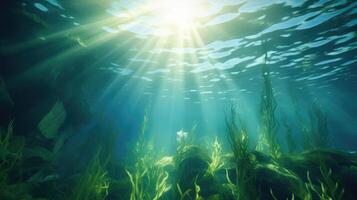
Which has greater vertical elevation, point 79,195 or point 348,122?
point 348,122

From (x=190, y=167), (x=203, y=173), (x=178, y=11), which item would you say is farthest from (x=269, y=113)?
(x=178, y=11)

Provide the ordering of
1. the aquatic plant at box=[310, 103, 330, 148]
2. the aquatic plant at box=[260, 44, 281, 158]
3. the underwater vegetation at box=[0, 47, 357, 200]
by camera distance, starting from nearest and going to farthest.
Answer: the underwater vegetation at box=[0, 47, 357, 200], the aquatic plant at box=[260, 44, 281, 158], the aquatic plant at box=[310, 103, 330, 148]

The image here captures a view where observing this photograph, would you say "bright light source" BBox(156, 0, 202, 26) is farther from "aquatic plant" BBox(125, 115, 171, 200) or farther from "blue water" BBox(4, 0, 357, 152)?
"aquatic plant" BBox(125, 115, 171, 200)

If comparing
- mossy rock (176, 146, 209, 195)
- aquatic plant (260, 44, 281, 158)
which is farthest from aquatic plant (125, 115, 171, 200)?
aquatic plant (260, 44, 281, 158)

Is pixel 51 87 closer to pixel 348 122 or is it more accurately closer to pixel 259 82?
pixel 259 82

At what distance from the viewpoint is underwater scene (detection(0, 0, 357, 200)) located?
7117mm

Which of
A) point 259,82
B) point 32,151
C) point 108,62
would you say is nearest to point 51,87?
point 32,151

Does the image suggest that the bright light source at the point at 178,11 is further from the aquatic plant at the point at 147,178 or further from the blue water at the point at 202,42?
the aquatic plant at the point at 147,178

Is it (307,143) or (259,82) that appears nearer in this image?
(307,143)

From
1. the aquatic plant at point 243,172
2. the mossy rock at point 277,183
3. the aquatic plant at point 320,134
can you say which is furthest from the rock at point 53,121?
the aquatic plant at point 320,134

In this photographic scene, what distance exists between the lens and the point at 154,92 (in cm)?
3005

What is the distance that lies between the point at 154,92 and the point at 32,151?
2078 centimetres

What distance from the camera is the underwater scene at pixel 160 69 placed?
712cm

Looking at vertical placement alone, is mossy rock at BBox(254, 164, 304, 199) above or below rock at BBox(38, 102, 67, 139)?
below
